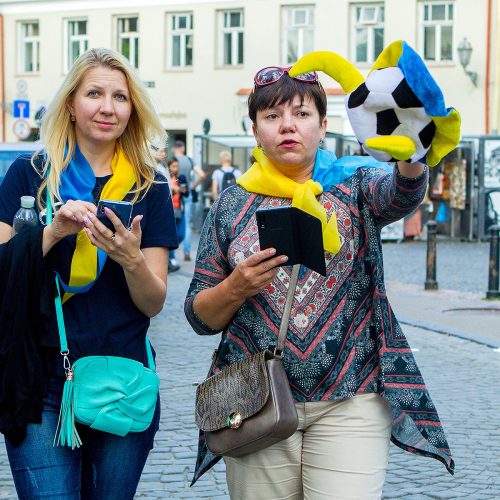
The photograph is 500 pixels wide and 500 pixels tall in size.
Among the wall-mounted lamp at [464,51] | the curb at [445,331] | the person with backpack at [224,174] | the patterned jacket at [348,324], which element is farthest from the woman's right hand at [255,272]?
the wall-mounted lamp at [464,51]

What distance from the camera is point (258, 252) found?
3018mm

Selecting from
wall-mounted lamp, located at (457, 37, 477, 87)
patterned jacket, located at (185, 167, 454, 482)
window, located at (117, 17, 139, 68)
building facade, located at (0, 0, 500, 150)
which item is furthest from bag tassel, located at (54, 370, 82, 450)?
window, located at (117, 17, 139, 68)

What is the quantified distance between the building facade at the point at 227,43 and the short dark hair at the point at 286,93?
2676 cm

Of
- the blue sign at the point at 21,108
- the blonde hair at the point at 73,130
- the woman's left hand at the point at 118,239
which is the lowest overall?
the woman's left hand at the point at 118,239

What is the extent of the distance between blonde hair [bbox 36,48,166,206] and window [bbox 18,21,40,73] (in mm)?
35541

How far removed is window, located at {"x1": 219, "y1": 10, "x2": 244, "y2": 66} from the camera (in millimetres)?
35031

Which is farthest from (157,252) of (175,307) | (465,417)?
(175,307)

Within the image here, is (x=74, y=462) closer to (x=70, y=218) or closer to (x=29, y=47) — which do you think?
(x=70, y=218)

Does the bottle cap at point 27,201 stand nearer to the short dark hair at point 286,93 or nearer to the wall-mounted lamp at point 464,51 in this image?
the short dark hair at point 286,93

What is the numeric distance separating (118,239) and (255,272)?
0.39 meters

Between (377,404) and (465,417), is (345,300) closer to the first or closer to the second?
(377,404)

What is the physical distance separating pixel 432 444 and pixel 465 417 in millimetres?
4007

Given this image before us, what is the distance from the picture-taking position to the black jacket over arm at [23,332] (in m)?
3.14

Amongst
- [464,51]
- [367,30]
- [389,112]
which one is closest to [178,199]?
[389,112]
